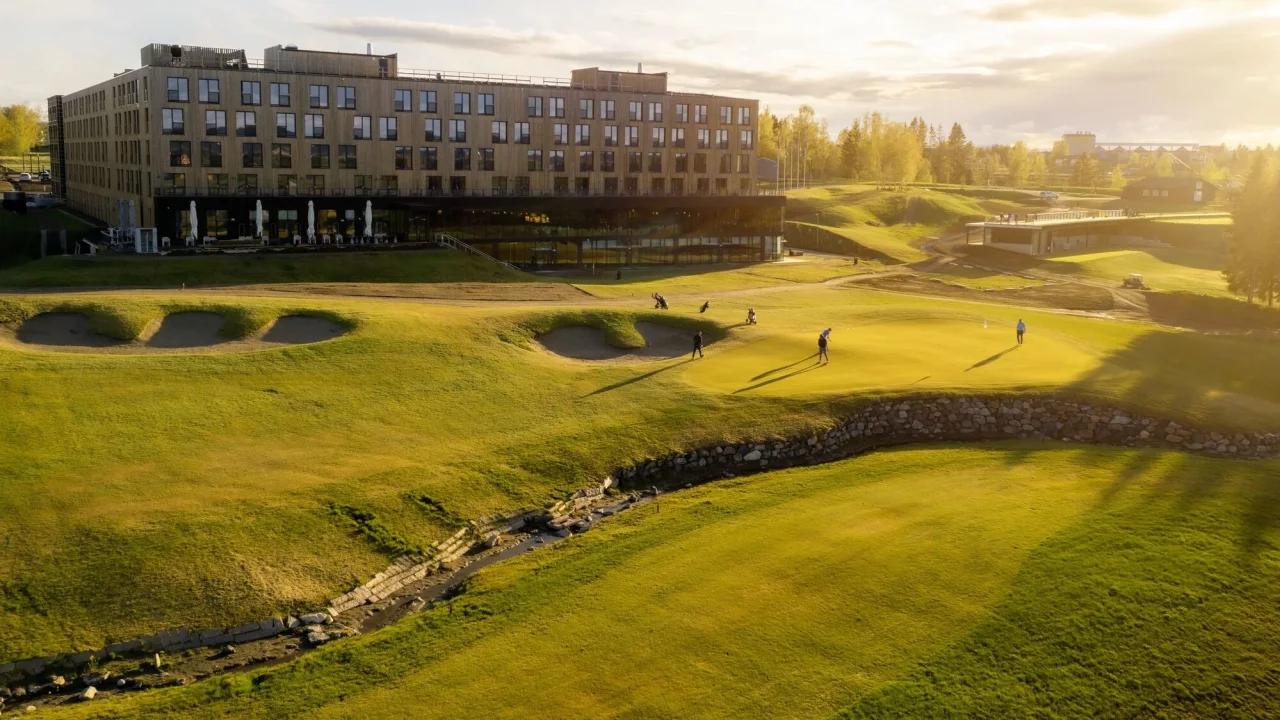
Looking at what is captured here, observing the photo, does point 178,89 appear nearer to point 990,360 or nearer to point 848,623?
point 990,360

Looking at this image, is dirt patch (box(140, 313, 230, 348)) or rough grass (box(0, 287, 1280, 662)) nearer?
rough grass (box(0, 287, 1280, 662))

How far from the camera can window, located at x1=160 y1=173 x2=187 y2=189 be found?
297 ft

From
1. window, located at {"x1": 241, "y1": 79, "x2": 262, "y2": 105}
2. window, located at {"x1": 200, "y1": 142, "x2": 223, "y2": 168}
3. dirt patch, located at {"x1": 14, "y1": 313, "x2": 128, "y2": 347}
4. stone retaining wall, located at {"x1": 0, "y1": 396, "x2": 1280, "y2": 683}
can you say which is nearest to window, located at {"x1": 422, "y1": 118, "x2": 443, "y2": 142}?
window, located at {"x1": 241, "y1": 79, "x2": 262, "y2": 105}

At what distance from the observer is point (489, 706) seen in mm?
25000

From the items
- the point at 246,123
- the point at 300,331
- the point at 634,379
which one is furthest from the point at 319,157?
the point at 634,379

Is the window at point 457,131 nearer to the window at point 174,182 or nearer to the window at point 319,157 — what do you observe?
the window at point 319,157

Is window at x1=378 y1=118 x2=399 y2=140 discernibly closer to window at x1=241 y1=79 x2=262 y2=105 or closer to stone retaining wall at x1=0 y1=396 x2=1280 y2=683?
window at x1=241 y1=79 x2=262 y2=105

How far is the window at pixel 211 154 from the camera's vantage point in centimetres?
9188

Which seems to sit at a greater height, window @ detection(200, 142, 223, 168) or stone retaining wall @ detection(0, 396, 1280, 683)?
window @ detection(200, 142, 223, 168)

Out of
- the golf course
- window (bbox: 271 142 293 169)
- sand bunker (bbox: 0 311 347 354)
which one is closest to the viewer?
the golf course

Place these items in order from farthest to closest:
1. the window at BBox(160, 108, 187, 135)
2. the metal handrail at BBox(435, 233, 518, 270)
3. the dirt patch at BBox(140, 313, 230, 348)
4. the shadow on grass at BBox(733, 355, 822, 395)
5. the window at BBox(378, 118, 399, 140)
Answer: the metal handrail at BBox(435, 233, 518, 270) → the window at BBox(378, 118, 399, 140) → the window at BBox(160, 108, 187, 135) → the dirt patch at BBox(140, 313, 230, 348) → the shadow on grass at BBox(733, 355, 822, 395)

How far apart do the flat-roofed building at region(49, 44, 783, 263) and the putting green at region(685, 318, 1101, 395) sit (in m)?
51.2

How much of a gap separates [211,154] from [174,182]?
4300mm

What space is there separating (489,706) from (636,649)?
182 inches
